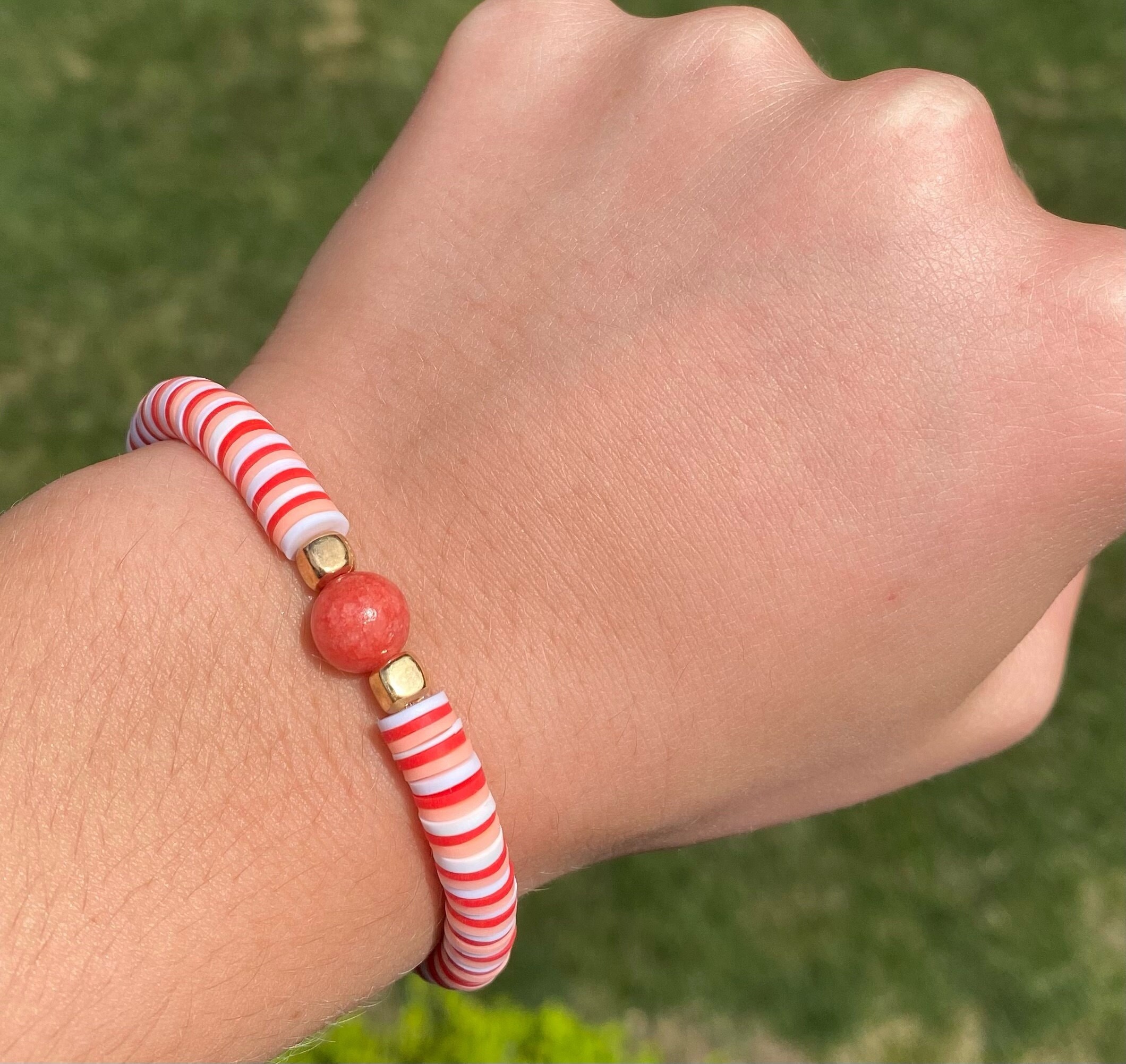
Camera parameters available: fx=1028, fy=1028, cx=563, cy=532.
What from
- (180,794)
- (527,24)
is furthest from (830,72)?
(180,794)

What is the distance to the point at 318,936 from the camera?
1.14 metres

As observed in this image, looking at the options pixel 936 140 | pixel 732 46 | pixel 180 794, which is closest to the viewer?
pixel 180 794

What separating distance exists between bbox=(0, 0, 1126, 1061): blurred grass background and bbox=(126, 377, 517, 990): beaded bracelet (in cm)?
132

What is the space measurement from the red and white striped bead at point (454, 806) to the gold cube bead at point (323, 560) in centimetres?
Result: 17

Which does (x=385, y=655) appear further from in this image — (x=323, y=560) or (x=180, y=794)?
(x=180, y=794)

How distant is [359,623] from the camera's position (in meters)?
1.10

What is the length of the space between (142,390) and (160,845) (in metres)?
2.16

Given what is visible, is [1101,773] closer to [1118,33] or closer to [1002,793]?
[1002,793]

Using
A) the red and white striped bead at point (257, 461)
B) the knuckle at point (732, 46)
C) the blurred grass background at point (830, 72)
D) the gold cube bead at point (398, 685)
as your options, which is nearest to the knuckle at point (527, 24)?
the knuckle at point (732, 46)

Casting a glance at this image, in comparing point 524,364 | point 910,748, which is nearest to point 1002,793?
point 910,748

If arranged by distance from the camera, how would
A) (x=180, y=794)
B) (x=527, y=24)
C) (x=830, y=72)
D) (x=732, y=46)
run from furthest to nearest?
1. (x=830, y=72)
2. (x=527, y=24)
3. (x=732, y=46)
4. (x=180, y=794)

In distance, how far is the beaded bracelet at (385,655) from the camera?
1.11 m

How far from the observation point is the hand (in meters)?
1.22

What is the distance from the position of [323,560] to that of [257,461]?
137 mm
